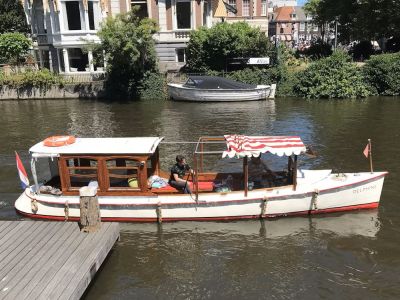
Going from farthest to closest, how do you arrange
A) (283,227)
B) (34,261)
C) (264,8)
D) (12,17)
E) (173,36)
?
(264,8), (12,17), (173,36), (283,227), (34,261)

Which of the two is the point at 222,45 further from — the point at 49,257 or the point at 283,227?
the point at 49,257

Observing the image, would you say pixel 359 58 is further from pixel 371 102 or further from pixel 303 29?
pixel 303 29

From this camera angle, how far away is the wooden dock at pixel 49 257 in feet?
32.1

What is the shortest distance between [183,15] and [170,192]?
31.9 m

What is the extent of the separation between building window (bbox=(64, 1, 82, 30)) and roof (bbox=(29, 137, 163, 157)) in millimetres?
29835

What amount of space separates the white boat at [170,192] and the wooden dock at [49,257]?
1.33 m

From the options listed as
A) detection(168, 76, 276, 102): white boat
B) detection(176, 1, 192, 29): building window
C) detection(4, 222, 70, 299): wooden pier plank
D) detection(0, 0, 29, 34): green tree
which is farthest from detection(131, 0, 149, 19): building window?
detection(4, 222, 70, 299): wooden pier plank

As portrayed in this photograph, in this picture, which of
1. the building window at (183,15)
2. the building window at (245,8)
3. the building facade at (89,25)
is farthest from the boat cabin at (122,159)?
the building window at (245,8)

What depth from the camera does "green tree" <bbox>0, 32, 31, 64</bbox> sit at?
40531 mm

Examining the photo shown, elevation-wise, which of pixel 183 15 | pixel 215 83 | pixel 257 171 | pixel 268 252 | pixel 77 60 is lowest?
pixel 268 252

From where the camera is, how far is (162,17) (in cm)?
4169

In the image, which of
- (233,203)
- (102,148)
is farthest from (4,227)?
(233,203)

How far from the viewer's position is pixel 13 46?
134ft

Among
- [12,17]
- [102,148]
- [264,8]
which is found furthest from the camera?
[264,8]
